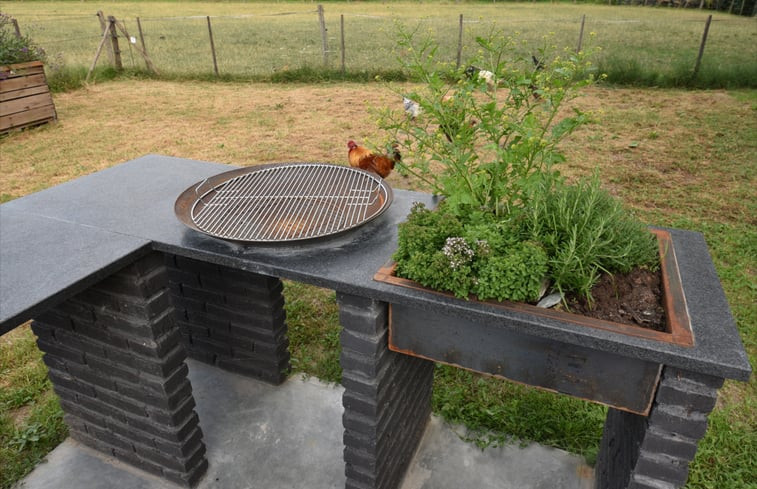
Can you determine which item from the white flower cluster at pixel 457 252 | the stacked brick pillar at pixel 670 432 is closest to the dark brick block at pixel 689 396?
the stacked brick pillar at pixel 670 432

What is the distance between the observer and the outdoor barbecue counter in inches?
59.3

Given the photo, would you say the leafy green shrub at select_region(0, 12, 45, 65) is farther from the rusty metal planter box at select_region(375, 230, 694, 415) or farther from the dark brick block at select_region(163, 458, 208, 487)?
the rusty metal planter box at select_region(375, 230, 694, 415)

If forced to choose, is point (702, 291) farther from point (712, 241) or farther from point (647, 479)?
point (712, 241)

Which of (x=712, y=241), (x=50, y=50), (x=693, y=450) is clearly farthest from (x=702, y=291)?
(x=50, y=50)

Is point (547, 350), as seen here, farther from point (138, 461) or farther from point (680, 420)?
point (138, 461)

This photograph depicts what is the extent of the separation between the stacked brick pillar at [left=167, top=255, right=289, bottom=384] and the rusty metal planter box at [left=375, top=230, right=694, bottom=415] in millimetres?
1235

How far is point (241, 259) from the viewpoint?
1.89m

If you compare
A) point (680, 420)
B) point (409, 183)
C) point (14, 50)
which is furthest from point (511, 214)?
point (14, 50)

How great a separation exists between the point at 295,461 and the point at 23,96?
7.79 m

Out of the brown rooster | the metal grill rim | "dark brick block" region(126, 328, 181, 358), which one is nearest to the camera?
the metal grill rim

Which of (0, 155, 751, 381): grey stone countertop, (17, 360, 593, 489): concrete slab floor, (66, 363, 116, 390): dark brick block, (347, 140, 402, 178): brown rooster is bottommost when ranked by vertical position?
(17, 360, 593, 489): concrete slab floor

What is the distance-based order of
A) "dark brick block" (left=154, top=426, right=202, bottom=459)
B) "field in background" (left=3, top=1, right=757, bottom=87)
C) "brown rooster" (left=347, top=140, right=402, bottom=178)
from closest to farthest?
"dark brick block" (left=154, top=426, right=202, bottom=459)
"brown rooster" (left=347, top=140, right=402, bottom=178)
"field in background" (left=3, top=1, right=757, bottom=87)

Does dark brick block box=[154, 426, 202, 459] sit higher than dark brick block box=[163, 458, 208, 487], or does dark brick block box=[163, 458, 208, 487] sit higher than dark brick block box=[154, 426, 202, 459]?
dark brick block box=[154, 426, 202, 459]

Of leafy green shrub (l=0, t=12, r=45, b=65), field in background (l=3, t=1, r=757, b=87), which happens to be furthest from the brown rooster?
leafy green shrub (l=0, t=12, r=45, b=65)
